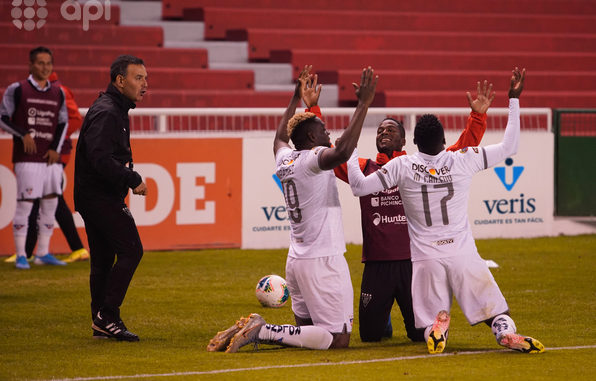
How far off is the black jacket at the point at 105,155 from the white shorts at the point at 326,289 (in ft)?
4.45

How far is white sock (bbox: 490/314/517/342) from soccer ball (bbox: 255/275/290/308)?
8.39 feet

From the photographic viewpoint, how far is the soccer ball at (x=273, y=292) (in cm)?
871

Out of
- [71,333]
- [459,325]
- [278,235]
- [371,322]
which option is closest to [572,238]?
[278,235]

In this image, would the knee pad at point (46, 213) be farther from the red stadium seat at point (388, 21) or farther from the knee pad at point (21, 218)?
the red stadium seat at point (388, 21)

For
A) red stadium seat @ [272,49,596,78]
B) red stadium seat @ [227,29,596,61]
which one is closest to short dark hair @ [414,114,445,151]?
red stadium seat @ [272,49,596,78]

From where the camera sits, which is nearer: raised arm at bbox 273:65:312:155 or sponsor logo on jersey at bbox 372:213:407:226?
raised arm at bbox 273:65:312:155

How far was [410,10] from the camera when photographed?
19906 millimetres

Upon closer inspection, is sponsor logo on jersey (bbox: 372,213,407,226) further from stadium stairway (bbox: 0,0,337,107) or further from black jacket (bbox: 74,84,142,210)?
stadium stairway (bbox: 0,0,337,107)

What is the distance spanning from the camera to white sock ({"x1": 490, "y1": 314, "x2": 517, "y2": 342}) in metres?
6.46

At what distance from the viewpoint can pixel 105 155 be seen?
7.04m

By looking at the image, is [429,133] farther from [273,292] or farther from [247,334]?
[273,292]

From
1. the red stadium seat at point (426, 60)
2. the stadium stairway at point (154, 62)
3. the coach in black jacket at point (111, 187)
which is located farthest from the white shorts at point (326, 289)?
the red stadium seat at point (426, 60)

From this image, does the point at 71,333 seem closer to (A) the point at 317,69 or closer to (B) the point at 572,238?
(B) the point at 572,238

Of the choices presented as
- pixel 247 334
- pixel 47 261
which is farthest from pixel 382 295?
pixel 47 261
